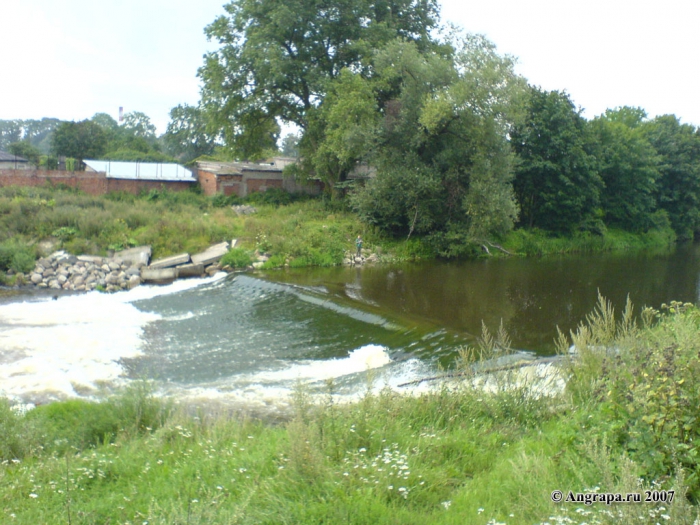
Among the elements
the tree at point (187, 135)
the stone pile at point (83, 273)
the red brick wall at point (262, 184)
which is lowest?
the stone pile at point (83, 273)

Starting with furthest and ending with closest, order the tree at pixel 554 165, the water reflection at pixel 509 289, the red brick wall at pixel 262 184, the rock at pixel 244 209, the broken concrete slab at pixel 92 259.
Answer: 1. the red brick wall at pixel 262 184
2. the tree at pixel 554 165
3. the rock at pixel 244 209
4. the broken concrete slab at pixel 92 259
5. the water reflection at pixel 509 289

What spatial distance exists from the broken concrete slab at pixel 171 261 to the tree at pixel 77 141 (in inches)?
1161

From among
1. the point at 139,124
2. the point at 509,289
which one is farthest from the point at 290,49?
the point at 139,124

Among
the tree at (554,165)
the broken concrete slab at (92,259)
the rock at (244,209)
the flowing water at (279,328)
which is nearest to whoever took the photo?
the flowing water at (279,328)

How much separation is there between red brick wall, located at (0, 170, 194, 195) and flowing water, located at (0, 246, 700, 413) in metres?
13.2

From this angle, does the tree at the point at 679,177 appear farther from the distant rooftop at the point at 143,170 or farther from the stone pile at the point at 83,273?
the stone pile at the point at 83,273

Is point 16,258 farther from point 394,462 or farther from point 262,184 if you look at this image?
point 394,462

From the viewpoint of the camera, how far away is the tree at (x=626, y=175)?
Result: 1448 inches

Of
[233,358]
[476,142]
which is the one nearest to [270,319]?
[233,358]

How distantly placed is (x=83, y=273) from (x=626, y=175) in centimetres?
3312

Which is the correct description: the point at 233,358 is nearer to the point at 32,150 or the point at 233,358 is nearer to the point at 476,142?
the point at 476,142

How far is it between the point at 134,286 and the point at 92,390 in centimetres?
967

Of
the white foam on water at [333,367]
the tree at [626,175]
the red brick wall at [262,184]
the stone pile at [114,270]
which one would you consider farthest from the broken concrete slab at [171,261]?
the tree at [626,175]

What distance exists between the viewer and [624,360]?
6.09 m
